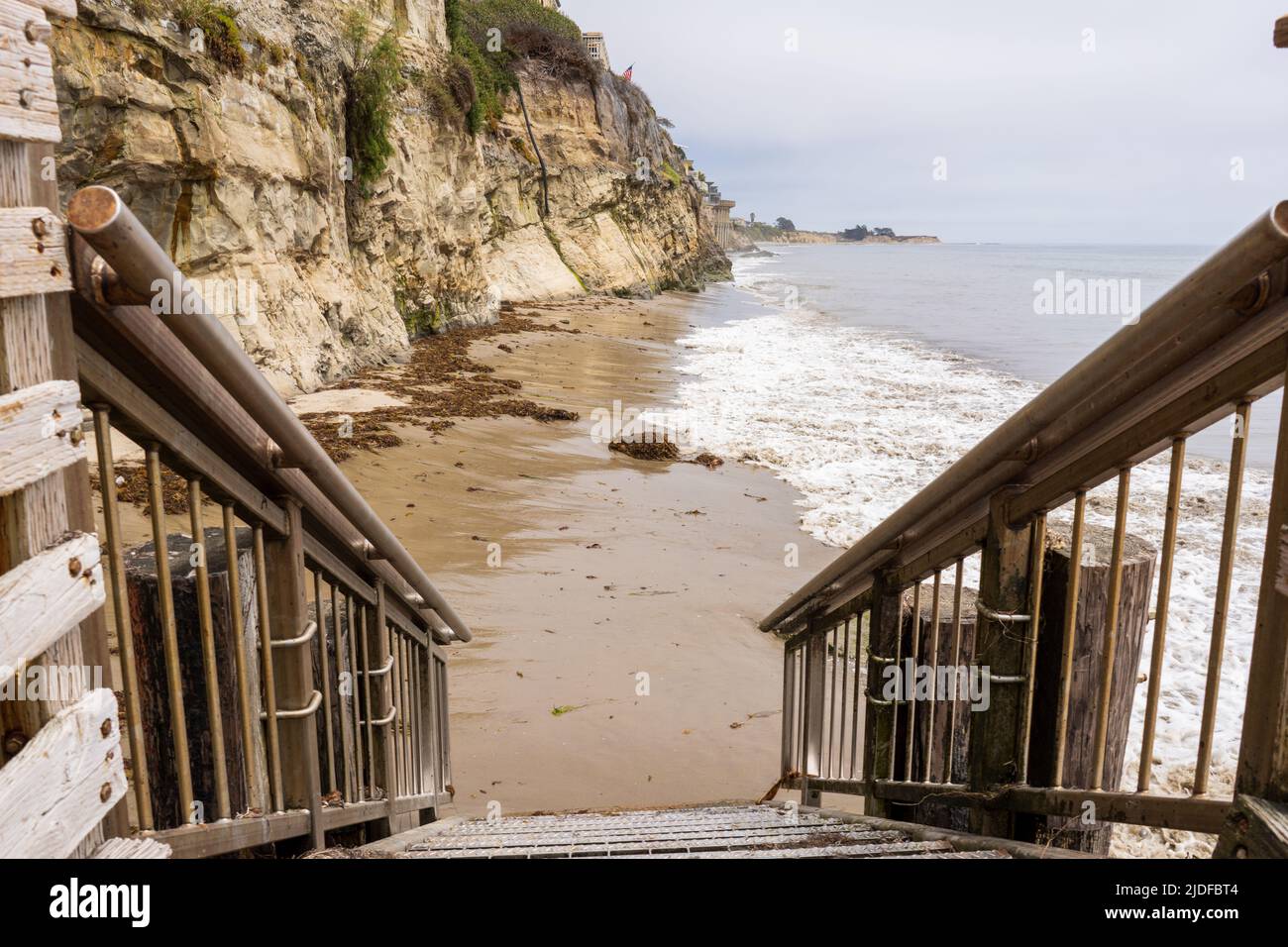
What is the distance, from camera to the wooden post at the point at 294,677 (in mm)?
2285

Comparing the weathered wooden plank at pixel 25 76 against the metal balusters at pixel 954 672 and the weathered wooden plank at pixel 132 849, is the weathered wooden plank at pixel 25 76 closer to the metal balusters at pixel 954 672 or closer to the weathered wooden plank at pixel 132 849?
the weathered wooden plank at pixel 132 849

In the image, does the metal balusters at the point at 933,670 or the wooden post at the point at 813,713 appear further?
the wooden post at the point at 813,713

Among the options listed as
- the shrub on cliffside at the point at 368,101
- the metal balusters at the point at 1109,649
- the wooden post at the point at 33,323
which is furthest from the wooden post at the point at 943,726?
the shrub on cliffside at the point at 368,101

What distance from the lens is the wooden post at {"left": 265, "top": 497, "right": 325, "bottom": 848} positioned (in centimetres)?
229

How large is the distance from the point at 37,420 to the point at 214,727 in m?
0.93

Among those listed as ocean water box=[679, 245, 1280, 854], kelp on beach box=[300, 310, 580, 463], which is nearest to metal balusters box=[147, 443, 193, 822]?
ocean water box=[679, 245, 1280, 854]

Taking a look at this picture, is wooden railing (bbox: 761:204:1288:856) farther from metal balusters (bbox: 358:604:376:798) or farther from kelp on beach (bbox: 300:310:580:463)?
kelp on beach (bbox: 300:310:580:463)

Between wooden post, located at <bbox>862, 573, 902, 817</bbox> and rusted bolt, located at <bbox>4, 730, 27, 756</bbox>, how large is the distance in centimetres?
261

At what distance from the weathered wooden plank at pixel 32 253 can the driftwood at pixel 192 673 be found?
3.37ft

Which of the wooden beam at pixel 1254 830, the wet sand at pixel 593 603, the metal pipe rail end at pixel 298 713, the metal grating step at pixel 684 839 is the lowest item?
the wet sand at pixel 593 603

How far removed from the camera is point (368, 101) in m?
16.0

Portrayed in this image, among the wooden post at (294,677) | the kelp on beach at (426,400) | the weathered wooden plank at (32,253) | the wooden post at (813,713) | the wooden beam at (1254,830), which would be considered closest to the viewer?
the weathered wooden plank at (32,253)

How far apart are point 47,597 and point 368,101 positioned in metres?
16.9
